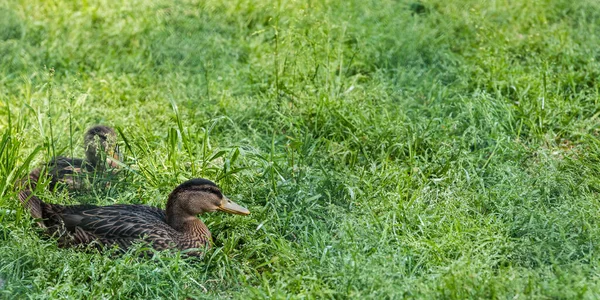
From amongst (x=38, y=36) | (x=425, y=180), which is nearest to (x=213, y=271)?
(x=425, y=180)

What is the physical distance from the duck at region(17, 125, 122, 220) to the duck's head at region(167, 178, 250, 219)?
61 cm

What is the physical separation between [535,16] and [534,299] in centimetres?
425

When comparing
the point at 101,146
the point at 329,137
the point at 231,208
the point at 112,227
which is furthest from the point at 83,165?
the point at 329,137

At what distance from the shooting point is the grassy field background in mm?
4547

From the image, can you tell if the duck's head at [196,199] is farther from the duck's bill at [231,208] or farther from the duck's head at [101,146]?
the duck's head at [101,146]

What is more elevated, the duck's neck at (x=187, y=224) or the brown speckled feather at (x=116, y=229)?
the brown speckled feather at (x=116, y=229)

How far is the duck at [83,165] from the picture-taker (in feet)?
18.0

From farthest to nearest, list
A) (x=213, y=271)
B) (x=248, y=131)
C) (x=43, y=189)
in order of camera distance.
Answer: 1. (x=248, y=131)
2. (x=43, y=189)
3. (x=213, y=271)

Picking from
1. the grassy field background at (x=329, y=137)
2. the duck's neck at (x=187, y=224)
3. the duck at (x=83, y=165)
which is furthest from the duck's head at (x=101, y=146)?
the duck's neck at (x=187, y=224)

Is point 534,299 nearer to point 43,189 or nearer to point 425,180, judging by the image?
point 425,180

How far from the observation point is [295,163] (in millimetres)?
5672

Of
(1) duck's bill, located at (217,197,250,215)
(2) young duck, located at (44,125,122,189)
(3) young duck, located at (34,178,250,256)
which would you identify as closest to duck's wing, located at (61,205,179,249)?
(3) young duck, located at (34,178,250,256)

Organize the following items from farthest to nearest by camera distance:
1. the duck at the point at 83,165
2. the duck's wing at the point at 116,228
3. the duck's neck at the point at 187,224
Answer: the duck at the point at 83,165 < the duck's neck at the point at 187,224 < the duck's wing at the point at 116,228

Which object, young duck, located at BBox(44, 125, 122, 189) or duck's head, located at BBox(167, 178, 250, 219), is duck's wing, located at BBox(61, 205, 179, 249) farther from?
young duck, located at BBox(44, 125, 122, 189)
